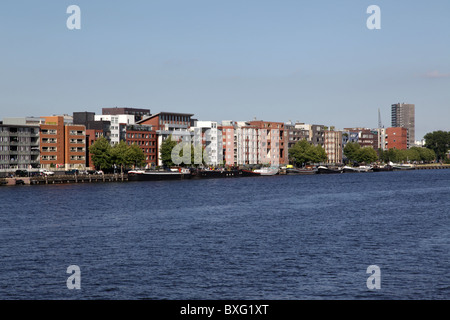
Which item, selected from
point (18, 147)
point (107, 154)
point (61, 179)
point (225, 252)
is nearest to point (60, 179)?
point (61, 179)

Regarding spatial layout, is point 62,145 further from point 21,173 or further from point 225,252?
point 225,252

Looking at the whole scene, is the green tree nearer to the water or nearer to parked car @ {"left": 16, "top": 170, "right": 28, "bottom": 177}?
parked car @ {"left": 16, "top": 170, "right": 28, "bottom": 177}

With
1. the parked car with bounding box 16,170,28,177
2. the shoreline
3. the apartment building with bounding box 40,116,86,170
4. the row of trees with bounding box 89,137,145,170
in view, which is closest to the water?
the shoreline

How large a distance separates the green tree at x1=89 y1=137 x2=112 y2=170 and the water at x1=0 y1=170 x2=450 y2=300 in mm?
97010

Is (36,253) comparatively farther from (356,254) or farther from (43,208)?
(43,208)

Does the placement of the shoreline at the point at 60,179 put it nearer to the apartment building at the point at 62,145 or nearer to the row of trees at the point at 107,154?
the row of trees at the point at 107,154

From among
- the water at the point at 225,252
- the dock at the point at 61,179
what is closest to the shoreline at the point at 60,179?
the dock at the point at 61,179

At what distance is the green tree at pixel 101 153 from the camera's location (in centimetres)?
18925

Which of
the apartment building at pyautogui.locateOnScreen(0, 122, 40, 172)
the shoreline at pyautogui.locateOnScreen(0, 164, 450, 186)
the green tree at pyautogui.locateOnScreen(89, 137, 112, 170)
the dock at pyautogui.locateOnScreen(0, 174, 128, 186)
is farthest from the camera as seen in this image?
the green tree at pyautogui.locateOnScreen(89, 137, 112, 170)

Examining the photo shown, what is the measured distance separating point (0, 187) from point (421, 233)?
11364 centimetres

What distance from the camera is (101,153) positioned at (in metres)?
190

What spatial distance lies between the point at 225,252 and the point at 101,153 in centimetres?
14311

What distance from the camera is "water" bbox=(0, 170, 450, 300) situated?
38469 mm
